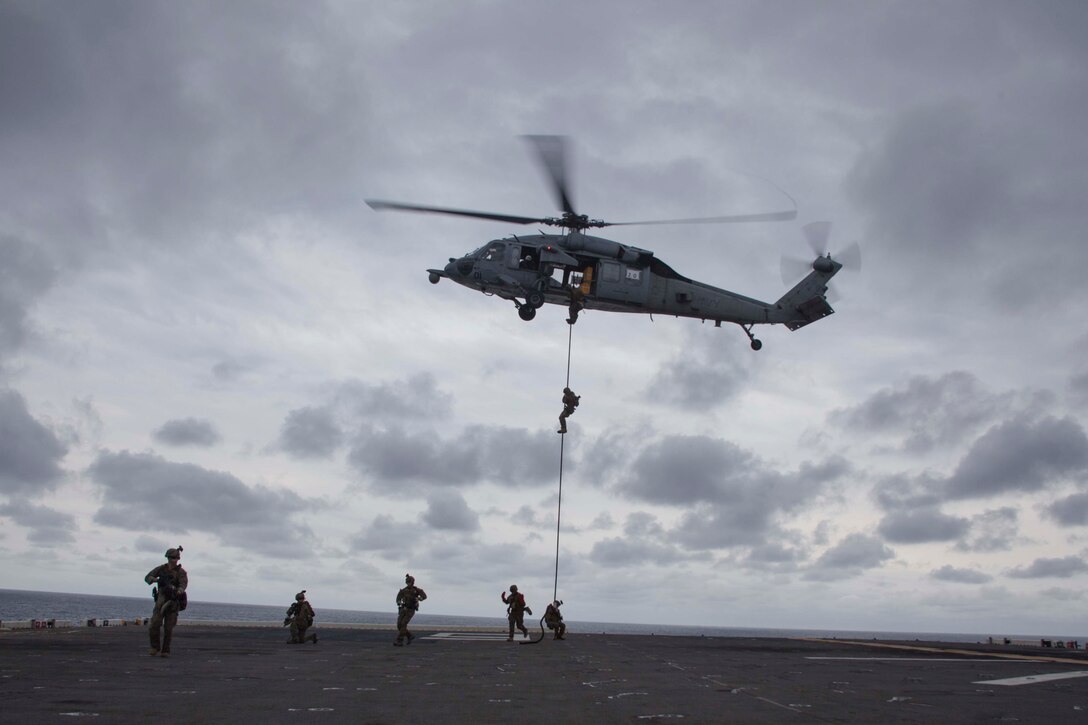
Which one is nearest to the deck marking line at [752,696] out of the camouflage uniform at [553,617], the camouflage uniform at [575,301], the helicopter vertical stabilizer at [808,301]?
the camouflage uniform at [553,617]

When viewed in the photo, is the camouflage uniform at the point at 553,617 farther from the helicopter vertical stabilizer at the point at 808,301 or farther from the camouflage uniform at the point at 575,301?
the helicopter vertical stabilizer at the point at 808,301

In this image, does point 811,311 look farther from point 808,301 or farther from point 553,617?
point 553,617

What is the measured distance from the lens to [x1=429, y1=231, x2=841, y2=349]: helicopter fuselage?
36562 millimetres

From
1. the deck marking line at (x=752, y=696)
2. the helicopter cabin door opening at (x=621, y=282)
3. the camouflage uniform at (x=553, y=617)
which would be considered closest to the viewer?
the deck marking line at (x=752, y=696)

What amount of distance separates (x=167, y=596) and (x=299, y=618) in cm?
724

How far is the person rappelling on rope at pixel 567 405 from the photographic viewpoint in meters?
30.3

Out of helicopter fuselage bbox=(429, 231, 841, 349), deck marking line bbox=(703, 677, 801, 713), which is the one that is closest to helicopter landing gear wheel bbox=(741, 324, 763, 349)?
helicopter fuselage bbox=(429, 231, 841, 349)

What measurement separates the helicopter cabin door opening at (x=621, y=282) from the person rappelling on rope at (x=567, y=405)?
7976mm

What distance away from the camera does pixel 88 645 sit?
24031 mm

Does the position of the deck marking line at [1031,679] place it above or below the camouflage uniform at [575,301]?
below

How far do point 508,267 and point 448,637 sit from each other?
14633 millimetres

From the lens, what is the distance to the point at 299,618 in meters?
27.2

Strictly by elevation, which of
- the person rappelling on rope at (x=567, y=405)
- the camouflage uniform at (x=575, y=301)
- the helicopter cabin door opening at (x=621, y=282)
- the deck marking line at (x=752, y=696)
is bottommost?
the deck marking line at (x=752, y=696)

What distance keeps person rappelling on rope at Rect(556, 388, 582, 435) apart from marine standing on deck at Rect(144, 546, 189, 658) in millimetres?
13218
